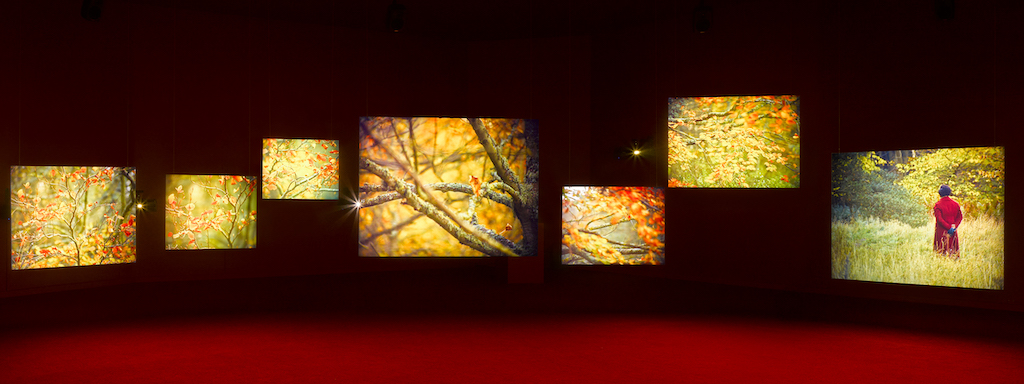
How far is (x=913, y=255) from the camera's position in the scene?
734cm

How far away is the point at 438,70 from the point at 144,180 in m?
4.76

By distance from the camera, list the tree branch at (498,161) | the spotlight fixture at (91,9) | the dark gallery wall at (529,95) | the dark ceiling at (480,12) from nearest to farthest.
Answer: the tree branch at (498,161) < the dark gallery wall at (529,95) < the spotlight fixture at (91,9) < the dark ceiling at (480,12)

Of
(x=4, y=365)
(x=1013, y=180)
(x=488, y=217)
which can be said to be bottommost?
(x=4, y=365)

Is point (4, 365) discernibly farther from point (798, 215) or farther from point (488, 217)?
point (798, 215)

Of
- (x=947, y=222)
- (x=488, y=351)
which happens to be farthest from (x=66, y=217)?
(x=947, y=222)

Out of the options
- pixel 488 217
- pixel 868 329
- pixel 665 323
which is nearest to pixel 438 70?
pixel 488 217

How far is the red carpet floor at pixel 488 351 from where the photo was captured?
461cm

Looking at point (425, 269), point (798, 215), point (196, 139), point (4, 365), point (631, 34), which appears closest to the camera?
point (4, 365)

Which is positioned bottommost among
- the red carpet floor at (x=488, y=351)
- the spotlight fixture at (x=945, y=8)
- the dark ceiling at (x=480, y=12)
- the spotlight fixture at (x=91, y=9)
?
the red carpet floor at (x=488, y=351)

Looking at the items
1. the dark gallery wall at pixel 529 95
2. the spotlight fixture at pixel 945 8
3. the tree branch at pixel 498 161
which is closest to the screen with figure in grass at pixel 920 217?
the dark gallery wall at pixel 529 95

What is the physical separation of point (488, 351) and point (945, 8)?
6.07 m

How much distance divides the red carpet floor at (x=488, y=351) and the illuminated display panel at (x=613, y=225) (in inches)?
32.2

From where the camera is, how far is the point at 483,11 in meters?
9.53

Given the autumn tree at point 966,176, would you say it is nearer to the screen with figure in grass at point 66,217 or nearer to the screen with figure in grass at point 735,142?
the screen with figure in grass at point 735,142
